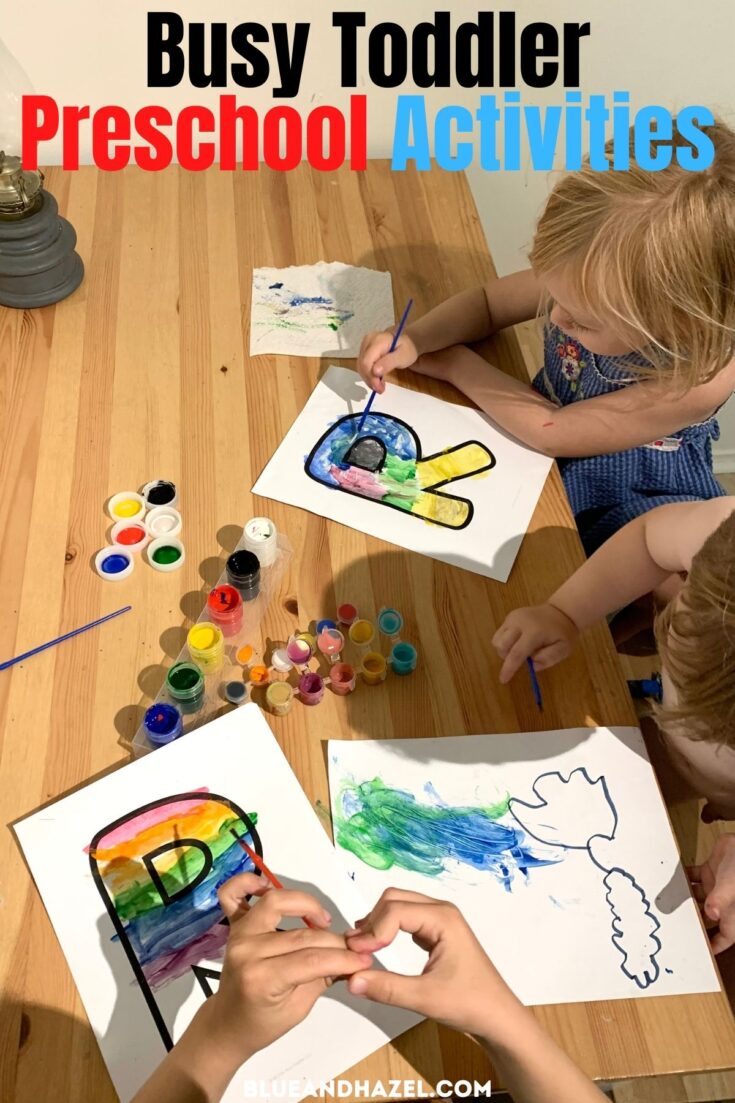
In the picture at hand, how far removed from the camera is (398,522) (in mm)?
1013

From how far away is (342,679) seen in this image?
2.87 ft

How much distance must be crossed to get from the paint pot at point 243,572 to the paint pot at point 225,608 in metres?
0.02

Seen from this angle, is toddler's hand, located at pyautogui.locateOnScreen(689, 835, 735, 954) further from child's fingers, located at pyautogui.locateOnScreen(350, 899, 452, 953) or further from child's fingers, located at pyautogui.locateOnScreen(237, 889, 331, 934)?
child's fingers, located at pyautogui.locateOnScreen(237, 889, 331, 934)

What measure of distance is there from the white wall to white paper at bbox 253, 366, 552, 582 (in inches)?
22.0

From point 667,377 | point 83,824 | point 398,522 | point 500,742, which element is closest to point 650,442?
point 667,377

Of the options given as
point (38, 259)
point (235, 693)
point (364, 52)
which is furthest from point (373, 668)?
point (364, 52)

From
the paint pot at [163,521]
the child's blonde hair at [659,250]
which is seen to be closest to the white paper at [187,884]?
the paint pot at [163,521]

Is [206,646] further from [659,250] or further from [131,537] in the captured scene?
[659,250]

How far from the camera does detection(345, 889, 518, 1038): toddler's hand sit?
656mm

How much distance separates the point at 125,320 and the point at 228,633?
52 centimetres

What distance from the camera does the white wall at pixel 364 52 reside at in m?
1.38

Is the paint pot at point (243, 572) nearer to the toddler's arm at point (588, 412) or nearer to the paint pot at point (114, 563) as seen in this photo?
the paint pot at point (114, 563)

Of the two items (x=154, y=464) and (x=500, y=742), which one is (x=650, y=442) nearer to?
(x=500, y=742)

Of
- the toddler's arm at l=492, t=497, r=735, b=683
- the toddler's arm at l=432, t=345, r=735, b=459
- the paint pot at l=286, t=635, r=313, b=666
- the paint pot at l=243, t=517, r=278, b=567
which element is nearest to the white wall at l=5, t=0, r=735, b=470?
the toddler's arm at l=432, t=345, r=735, b=459
